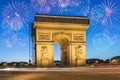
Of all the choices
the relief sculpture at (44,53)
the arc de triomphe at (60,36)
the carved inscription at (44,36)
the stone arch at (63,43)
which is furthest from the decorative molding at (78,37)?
the relief sculpture at (44,53)

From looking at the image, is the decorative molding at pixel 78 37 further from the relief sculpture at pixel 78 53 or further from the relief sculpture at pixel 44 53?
the relief sculpture at pixel 44 53

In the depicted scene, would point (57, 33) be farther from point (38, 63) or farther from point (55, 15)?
point (38, 63)

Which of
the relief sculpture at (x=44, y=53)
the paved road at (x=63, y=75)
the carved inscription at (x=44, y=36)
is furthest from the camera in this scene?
the carved inscription at (x=44, y=36)

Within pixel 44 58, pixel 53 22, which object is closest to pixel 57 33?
pixel 53 22

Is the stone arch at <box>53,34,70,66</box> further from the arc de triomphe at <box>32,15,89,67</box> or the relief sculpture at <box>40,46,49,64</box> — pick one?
the relief sculpture at <box>40,46,49,64</box>

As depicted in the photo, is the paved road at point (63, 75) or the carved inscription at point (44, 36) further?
the carved inscription at point (44, 36)

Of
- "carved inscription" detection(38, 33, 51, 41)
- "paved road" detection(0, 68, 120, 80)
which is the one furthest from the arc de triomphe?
"paved road" detection(0, 68, 120, 80)

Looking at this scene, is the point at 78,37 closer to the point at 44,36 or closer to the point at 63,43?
the point at 63,43

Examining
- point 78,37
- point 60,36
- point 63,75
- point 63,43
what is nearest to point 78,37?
point 78,37
